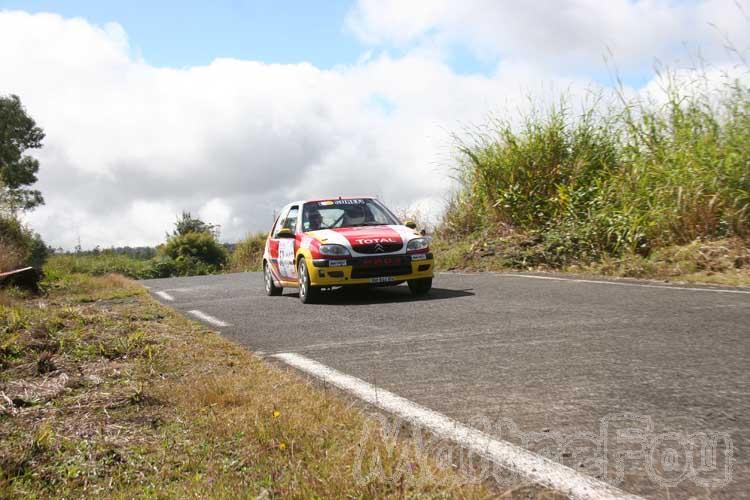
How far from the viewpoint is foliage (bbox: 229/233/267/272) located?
118 ft

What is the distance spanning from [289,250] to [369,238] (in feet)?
5.32

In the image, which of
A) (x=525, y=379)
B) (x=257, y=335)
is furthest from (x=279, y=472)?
(x=257, y=335)

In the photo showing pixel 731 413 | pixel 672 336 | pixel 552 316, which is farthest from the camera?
pixel 552 316

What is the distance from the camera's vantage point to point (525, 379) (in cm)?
460

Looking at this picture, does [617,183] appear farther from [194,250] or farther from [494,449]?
[194,250]

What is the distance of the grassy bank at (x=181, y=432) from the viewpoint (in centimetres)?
285

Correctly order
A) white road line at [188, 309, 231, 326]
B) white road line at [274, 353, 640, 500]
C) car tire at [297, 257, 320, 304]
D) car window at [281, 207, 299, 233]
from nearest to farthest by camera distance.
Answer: white road line at [274, 353, 640, 500] < white road line at [188, 309, 231, 326] < car tire at [297, 257, 320, 304] < car window at [281, 207, 299, 233]

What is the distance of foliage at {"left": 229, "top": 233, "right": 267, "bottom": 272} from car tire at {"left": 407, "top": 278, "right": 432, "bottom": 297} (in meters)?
25.0

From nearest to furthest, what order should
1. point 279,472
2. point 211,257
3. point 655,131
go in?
point 279,472
point 655,131
point 211,257

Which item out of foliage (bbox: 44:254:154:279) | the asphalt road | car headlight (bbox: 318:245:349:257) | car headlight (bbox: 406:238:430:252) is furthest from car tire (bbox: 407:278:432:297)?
foliage (bbox: 44:254:154:279)

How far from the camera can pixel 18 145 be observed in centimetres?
5825

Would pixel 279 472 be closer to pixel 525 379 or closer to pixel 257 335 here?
pixel 525 379

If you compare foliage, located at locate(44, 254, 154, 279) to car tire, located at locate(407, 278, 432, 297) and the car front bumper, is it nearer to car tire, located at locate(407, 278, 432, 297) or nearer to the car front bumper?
the car front bumper

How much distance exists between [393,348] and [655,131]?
8.16 m
